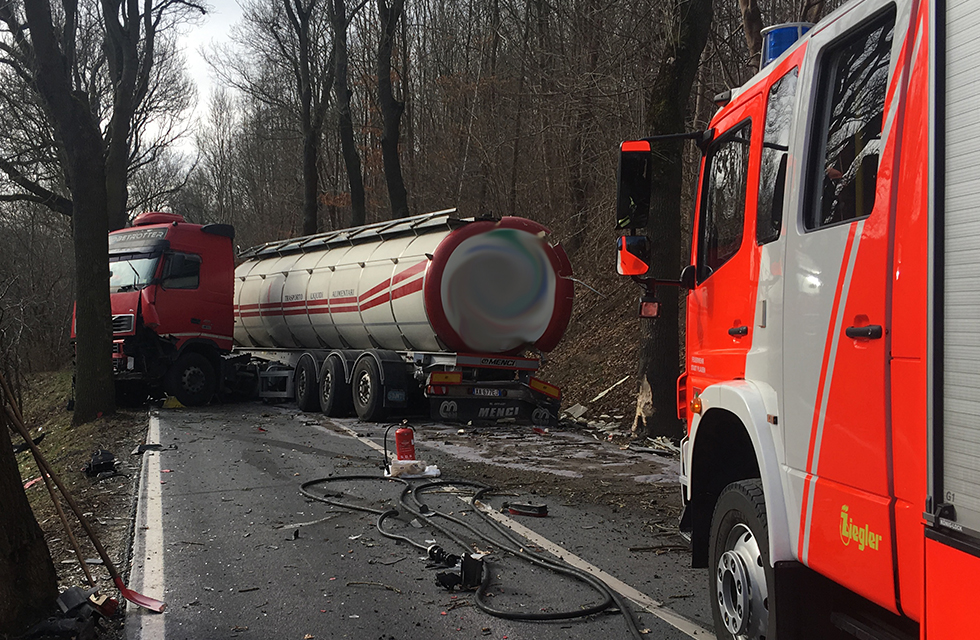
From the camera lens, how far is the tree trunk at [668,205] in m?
11.5

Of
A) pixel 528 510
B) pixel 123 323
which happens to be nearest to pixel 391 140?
Result: pixel 123 323

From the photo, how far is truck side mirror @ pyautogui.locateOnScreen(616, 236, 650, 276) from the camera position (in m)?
4.68

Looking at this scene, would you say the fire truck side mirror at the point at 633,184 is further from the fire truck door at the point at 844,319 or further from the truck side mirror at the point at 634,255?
the fire truck door at the point at 844,319

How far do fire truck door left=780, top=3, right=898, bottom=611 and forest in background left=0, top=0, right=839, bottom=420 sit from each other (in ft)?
29.2

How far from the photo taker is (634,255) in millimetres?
4723

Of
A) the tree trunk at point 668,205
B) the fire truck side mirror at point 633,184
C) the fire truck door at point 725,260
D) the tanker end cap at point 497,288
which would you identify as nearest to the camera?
the fire truck door at point 725,260

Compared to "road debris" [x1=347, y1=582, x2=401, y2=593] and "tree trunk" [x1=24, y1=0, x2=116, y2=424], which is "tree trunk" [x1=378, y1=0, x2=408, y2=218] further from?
"road debris" [x1=347, y1=582, x2=401, y2=593]

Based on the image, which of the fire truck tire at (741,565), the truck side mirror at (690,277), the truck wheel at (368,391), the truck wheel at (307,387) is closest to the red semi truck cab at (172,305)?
the truck wheel at (307,387)

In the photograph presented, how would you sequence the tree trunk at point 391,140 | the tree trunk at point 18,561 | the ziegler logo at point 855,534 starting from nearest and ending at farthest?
1. the ziegler logo at point 855,534
2. the tree trunk at point 18,561
3. the tree trunk at point 391,140

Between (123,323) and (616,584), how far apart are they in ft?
45.8

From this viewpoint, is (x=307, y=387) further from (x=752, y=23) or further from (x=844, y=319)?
(x=844, y=319)

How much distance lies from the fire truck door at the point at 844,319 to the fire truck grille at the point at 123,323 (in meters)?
15.5

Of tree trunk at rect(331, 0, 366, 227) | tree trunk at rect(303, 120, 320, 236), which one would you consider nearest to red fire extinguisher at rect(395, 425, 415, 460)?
tree trunk at rect(331, 0, 366, 227)

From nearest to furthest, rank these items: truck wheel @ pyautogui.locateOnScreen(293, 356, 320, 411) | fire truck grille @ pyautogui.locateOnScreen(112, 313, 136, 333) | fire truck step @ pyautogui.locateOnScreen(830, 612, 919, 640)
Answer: fire truck step @ pyautogui.locateOnScreen(830, 612, 919, 640) → truck wheel @ pyautogui.locateOnScreen(293, 356, 320, 411) → fire truck grille @ pyautogui.locateOnScreen(112, 313, 136, 333)
